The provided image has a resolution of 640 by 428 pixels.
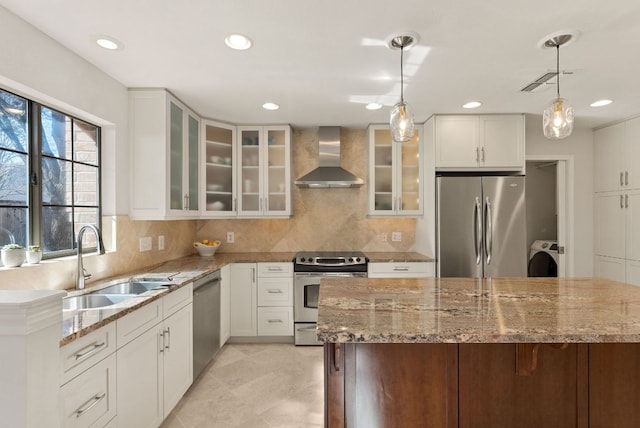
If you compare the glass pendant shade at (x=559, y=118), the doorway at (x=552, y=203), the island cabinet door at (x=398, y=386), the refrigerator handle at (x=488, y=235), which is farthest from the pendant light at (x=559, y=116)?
the doorway at (x=552, y=203)

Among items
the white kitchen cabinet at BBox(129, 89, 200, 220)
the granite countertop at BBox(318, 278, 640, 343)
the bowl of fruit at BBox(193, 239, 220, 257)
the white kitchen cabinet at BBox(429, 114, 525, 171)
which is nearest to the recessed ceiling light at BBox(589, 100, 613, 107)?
the white kitchen cabinet at BBox(429, 114, 525, 171)

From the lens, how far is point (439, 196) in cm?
339

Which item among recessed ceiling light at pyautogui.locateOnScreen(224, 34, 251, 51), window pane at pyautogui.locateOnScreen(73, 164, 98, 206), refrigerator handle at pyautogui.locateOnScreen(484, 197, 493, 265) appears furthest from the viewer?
refrigerator handle at pyautogui.locateOnScreen(484, 197, 493, 265)

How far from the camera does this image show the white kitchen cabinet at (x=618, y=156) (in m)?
3.45

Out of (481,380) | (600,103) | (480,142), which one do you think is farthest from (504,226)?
(481,380)

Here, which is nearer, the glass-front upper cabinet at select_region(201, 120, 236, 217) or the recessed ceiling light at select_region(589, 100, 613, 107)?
the recessed ceiling light at select_region(589, 100, 613, 107)

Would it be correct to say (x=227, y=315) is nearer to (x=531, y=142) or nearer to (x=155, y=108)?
(x=155, y=108)

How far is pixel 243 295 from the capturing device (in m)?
3.62

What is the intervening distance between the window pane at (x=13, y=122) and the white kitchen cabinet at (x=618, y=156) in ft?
17.0

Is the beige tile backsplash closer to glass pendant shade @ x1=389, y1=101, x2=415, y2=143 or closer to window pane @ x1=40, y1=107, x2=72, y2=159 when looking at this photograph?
window pane @ x1=40, y1=107, x2=72, y2=159

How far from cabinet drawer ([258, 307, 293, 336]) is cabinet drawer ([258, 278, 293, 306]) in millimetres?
76

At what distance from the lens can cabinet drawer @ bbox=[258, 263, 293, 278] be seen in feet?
11.9

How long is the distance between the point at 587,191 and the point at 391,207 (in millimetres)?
2374

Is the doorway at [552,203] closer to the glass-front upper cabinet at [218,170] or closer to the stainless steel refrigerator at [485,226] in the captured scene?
the stainless steel refrigerator at [485,226]
